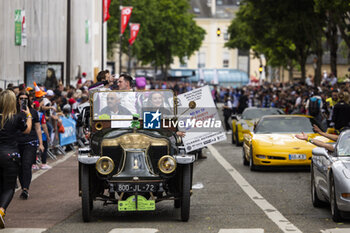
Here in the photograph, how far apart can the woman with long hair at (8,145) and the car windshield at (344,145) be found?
4303 mm

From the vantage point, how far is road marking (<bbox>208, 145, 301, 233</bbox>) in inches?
419

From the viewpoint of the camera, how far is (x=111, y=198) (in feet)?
36.7

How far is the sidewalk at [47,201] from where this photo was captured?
37.6 ft

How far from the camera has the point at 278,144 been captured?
758 inches

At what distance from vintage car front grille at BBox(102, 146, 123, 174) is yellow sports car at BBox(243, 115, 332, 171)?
844 cm

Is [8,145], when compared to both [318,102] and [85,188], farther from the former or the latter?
[318,102]

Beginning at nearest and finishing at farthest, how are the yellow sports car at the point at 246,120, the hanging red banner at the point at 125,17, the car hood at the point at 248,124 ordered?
the car hood at the point at 248,124
the yellow sports car at the point at 246,120
the hanging red banner at the point at 125,17

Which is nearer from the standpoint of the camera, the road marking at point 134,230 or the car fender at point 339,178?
the road marking at point 134,230

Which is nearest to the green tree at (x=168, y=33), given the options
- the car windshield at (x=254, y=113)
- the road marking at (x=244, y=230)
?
the car windshield at (x=254, y=113)

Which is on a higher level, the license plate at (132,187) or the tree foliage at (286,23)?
the tree foliage at (286,23)

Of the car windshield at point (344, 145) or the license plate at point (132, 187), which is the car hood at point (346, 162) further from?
the license plate at point (132, 187)

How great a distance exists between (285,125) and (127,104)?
357 inches

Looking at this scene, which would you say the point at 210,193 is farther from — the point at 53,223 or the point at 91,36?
the point at 91,36

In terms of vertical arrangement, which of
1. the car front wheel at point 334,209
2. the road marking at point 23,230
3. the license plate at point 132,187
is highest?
the license plate at point 132,187
